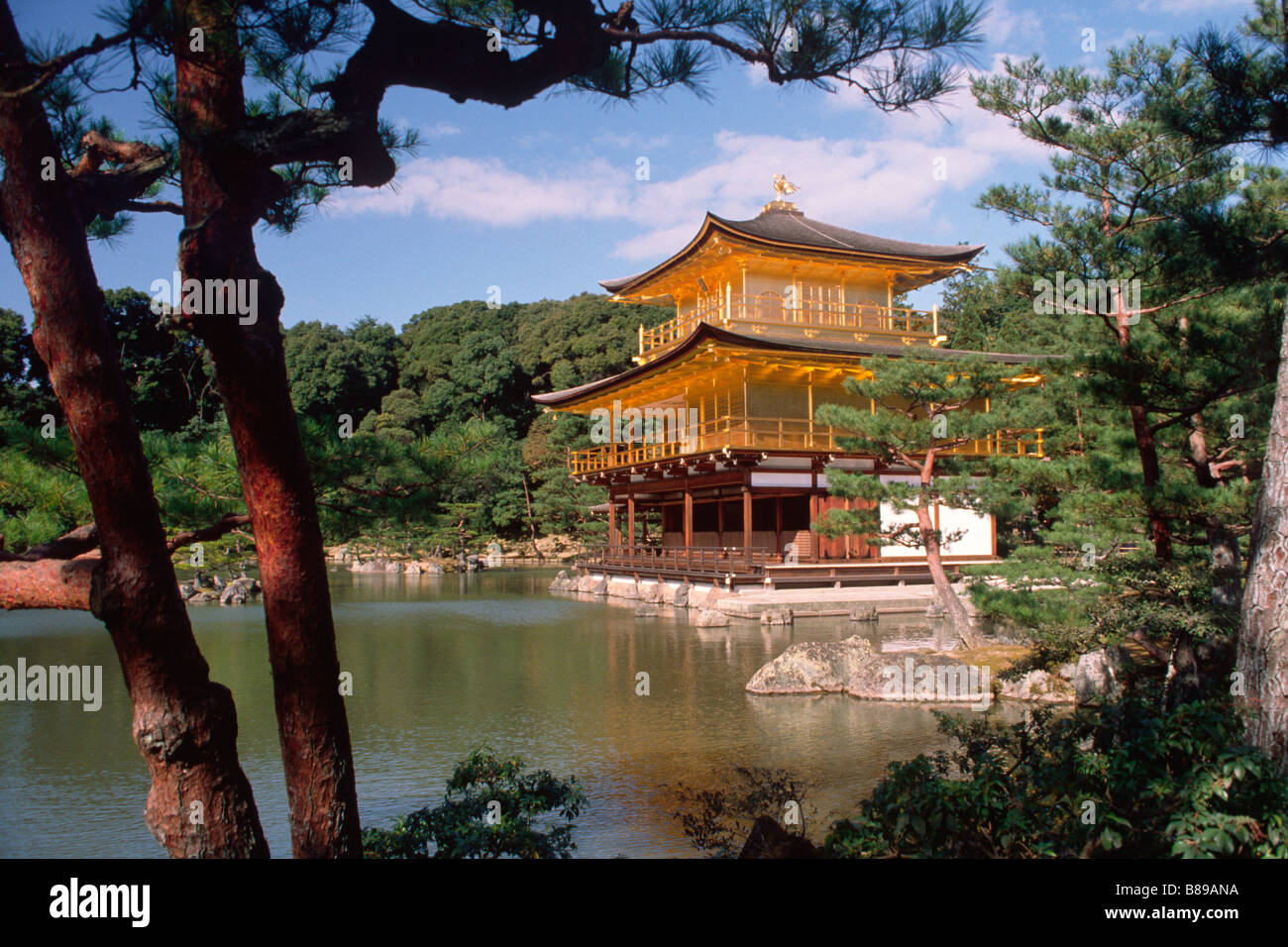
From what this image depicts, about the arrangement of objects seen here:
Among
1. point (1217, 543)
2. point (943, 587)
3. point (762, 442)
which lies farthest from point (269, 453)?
point (762, 442)

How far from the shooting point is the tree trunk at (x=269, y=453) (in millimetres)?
2973

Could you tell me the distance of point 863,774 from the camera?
6.18 metres

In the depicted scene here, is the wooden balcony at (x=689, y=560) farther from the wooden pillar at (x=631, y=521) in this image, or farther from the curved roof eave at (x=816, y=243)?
the curved roof eave at (x=816, y=243)

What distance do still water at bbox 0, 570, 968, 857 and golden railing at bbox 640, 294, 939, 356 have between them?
27.6 feet

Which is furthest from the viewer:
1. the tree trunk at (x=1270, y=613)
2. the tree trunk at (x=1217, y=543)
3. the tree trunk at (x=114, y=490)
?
the tree trunk at (x=1217, y=543)

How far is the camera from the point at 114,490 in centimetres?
292

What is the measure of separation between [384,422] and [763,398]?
2459cm

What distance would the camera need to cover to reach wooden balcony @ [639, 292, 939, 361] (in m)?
20.3

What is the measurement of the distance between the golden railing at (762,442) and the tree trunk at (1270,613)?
12.3 metres

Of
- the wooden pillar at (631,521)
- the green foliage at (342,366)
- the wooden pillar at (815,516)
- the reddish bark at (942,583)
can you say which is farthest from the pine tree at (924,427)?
the green foliage at (342,366)

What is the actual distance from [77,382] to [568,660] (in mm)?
9148

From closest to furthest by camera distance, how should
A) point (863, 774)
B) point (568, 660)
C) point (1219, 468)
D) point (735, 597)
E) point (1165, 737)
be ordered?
point (1165, 737) < point (863, 774) < point (1219, 468) < point (568, 660) < point (735, 597)
